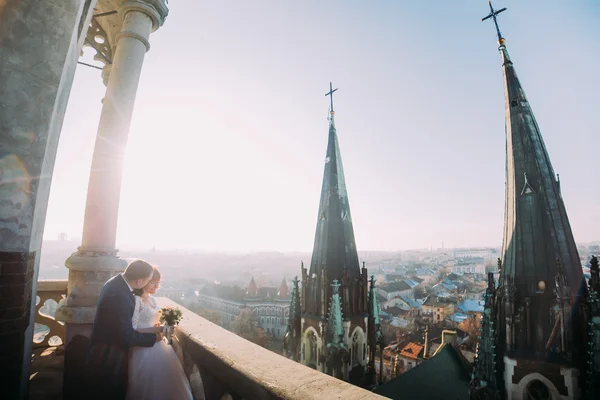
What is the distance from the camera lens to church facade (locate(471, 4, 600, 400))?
8227mm

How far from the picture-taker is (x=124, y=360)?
8.62 ft

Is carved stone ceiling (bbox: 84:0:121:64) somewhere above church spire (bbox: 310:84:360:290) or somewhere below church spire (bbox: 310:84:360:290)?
above

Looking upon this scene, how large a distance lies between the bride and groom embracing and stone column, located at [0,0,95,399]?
558 mm

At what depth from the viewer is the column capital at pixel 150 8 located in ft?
15.5

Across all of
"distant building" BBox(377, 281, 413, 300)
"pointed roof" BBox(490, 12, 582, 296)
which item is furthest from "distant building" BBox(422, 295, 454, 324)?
"pointed roof" BBox(490, 12, 582, 296)

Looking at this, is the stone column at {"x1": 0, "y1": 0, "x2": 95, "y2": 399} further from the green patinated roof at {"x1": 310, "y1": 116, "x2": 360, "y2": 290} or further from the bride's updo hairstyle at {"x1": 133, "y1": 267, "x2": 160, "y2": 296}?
the green patinated roof at {"x1": 310, "y1": 116, "x2": 360, "y2": 290}

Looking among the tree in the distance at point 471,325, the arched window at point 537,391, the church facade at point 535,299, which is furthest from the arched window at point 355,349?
the tree in the distance at point 471,325

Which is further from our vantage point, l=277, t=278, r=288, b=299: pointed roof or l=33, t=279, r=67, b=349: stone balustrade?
l=277, t=278, r=288, b=299: pointed roof

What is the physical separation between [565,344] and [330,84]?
16.8 metres

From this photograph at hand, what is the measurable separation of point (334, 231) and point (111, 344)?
1281 centimetres

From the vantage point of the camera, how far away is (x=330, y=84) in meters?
19.5

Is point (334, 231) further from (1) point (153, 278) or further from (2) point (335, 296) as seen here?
(1) point (153, 278)

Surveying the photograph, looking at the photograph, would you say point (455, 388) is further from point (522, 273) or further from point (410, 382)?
point (522, 273)

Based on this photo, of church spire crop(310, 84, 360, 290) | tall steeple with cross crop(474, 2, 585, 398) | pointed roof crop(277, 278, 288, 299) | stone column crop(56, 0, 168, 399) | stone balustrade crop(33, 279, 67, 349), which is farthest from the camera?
pointed roof crop(277, 278, 288, 299)
